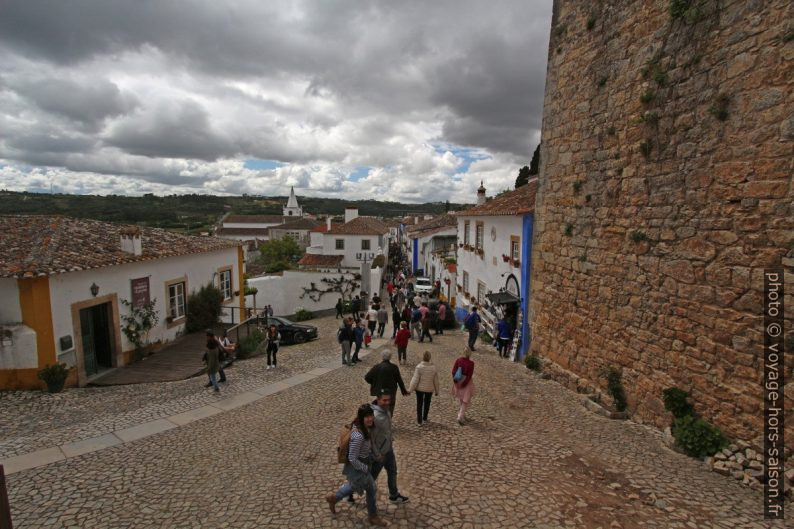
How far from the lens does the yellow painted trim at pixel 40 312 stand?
9.20m

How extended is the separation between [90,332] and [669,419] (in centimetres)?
1277

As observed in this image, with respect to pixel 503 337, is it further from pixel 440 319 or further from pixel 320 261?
pixel 320 261

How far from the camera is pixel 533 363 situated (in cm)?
1067

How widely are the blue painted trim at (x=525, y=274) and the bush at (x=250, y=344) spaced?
8.34m

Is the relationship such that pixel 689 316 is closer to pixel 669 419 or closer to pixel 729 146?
pixel 669 419

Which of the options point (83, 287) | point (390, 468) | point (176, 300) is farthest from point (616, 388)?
point (176, 300)

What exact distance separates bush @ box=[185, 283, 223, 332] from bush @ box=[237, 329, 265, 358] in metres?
1.66

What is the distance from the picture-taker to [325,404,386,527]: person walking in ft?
14.1

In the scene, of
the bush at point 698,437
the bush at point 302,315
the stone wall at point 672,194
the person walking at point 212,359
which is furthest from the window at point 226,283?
the bush at point 698,437

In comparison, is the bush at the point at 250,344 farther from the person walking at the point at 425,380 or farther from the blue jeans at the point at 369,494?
the blue jeans at the point at 369,494

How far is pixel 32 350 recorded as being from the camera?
30.5 feet

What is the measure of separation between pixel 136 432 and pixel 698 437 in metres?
8.54

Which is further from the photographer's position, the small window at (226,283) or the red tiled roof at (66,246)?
the small window at (226,283)

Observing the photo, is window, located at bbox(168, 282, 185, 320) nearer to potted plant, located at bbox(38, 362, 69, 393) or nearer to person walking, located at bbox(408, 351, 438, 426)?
potted plant, located at bbox(38, 362, 69, 393)
